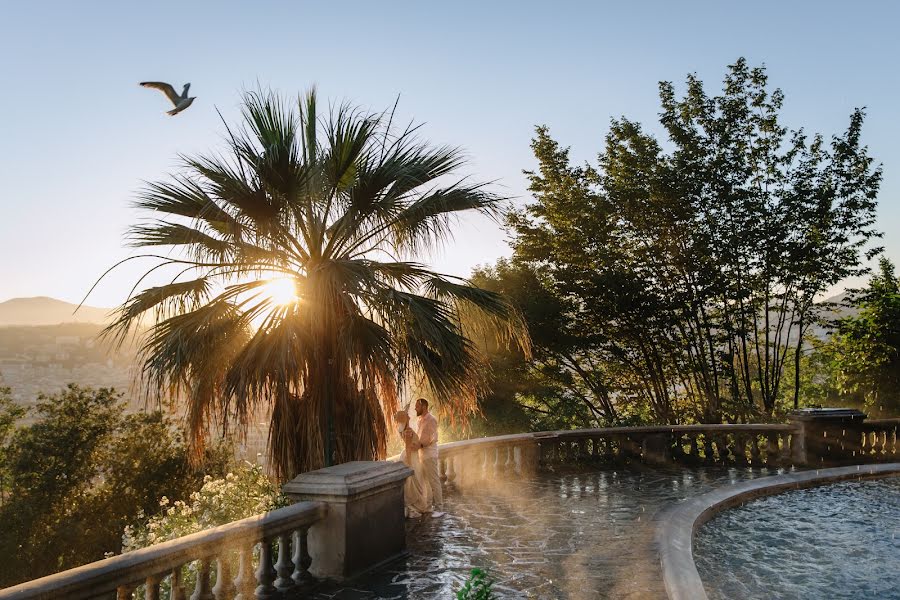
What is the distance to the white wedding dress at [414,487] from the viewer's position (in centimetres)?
853

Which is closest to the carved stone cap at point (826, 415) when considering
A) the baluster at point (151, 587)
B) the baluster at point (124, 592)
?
the baluster at point (151, 587)

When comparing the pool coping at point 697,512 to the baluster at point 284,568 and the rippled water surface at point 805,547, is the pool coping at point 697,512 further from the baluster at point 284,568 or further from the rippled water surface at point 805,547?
the baluster at point 284,568

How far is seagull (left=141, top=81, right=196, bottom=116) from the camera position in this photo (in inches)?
263

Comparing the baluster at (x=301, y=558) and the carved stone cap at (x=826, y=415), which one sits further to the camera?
the carved stone cap at (x=826, y=415)

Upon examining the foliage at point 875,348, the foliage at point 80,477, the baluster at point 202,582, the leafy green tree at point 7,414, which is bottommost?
the foliage at point 80,477

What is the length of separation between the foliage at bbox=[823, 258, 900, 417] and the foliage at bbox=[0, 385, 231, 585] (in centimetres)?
2646

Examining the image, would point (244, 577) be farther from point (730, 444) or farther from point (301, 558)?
point (730, 444)

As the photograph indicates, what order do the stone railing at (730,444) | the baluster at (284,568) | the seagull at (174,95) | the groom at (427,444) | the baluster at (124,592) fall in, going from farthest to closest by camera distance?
1. the stone railing at (730,444)
2. the groom at (427,444)
3. the seagull at (174,95)
4. the baluster at (284,568)
5. the baluster at (124,592)

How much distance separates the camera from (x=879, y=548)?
7.66 metres

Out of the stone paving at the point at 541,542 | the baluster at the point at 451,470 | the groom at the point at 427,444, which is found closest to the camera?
the stone paving at the point at 541,542

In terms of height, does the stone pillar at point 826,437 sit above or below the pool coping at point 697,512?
above

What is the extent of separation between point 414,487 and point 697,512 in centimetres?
360

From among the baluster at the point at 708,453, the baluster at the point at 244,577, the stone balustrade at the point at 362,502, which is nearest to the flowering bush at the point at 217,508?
the stone balustrade at the point at 362,502

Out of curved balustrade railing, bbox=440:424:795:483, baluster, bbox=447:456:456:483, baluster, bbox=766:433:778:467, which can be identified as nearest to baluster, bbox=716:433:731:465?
curved balustrade railing, bbox=440:424:795:483
